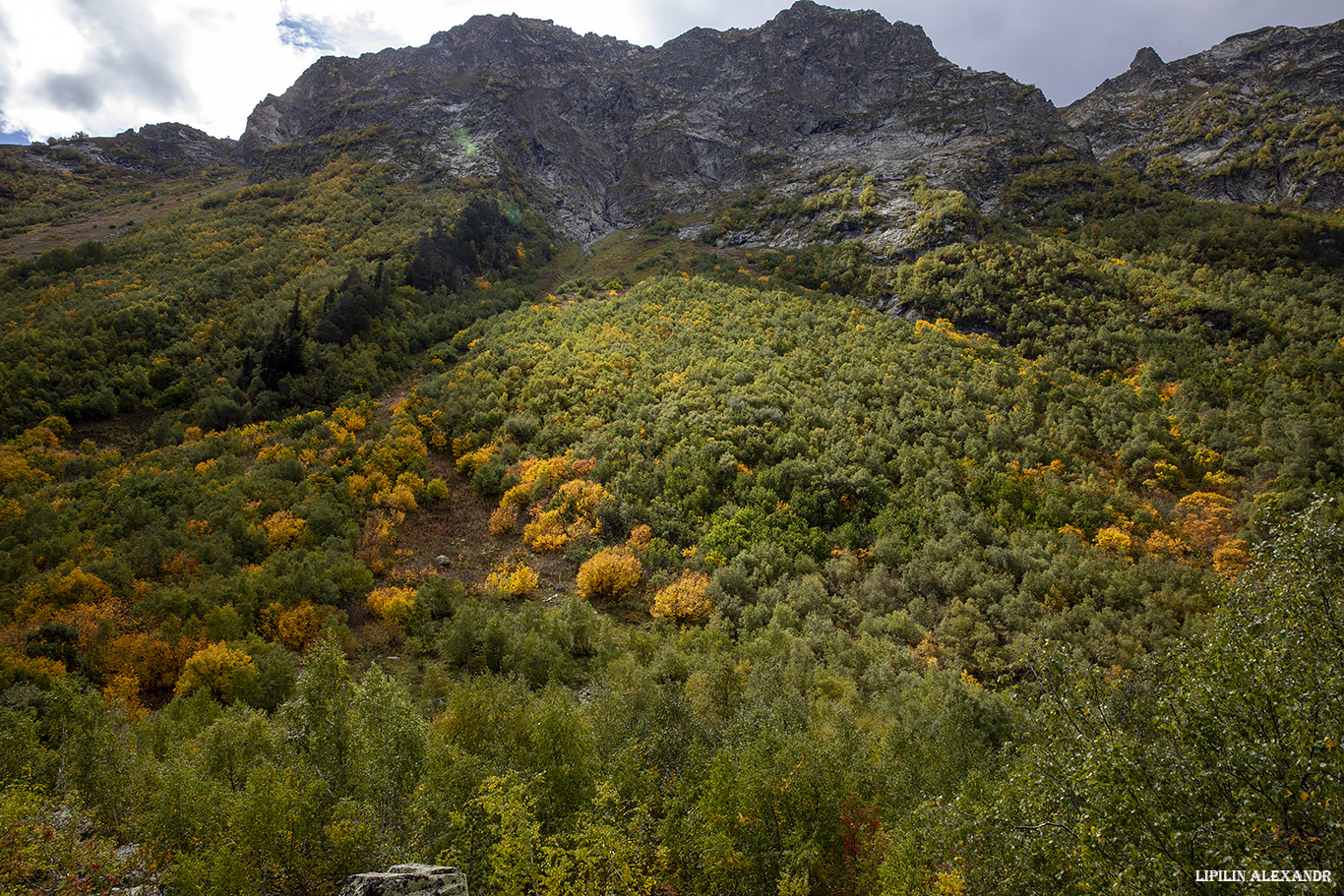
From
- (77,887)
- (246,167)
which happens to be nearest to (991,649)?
(77,887)

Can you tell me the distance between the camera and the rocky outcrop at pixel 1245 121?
58812 mm

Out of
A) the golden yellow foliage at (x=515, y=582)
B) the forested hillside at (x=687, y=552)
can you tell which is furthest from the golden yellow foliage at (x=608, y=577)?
the golden yellow foliage at (x=515, y=582)

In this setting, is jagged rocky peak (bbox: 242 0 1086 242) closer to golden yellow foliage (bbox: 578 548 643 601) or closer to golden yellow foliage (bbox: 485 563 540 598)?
golden yellow foliage (bbox: 578 548 643 601)

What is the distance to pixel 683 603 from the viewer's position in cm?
2534

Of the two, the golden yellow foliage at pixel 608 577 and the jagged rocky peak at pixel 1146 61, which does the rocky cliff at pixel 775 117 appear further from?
the golden yellow foliage at pixel 608 577

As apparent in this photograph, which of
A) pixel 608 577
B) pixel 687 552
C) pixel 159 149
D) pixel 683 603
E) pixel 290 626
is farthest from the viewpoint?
pixel 159 149

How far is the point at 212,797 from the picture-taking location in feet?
33.2

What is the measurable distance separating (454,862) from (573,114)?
150m

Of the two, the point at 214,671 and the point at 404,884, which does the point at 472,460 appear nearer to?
the point at 214,671

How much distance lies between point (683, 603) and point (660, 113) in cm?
13934

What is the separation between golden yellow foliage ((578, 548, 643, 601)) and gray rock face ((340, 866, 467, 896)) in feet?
66.8

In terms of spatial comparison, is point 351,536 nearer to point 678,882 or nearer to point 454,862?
point 454,862

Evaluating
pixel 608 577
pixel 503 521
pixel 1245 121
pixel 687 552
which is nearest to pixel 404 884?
pixel 608 577

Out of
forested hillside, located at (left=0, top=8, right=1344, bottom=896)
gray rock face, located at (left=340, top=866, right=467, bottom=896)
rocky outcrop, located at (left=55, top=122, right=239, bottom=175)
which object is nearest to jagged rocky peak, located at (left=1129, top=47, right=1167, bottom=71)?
forested hillside, located at (left=0, top=8, right=1344, bottom=896)
